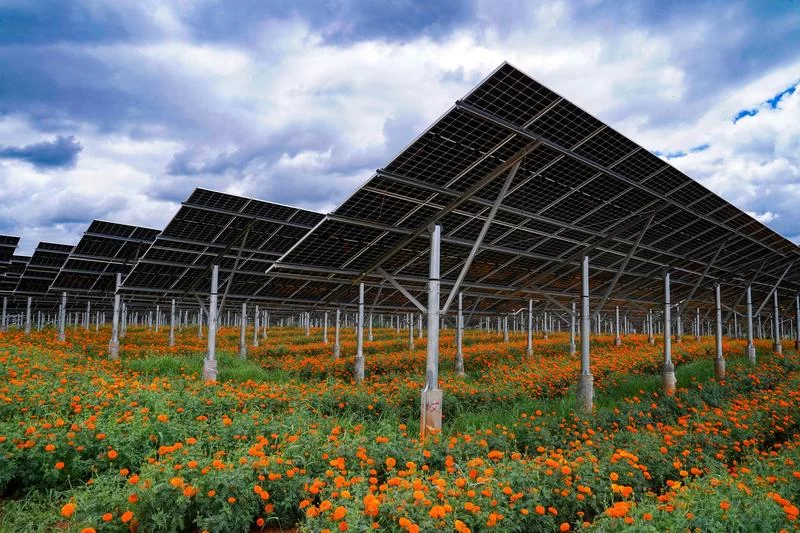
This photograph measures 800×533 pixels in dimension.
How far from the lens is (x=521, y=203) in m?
13.0

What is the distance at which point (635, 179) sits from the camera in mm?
12992

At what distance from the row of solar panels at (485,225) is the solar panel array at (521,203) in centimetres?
4

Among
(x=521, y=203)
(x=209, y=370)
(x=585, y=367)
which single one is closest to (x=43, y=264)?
(x=209, y=370)

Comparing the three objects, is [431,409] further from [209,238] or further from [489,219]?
[209,238]

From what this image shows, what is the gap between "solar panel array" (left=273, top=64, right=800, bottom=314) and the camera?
384 inches

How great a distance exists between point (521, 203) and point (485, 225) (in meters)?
2.84

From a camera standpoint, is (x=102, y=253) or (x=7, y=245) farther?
(x=7, y=245)

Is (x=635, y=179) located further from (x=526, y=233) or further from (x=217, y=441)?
(x=217, y=441)

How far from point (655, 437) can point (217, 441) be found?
743 cm

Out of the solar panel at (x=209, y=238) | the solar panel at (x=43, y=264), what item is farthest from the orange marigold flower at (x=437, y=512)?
the solar panel at (x=43, y=264)

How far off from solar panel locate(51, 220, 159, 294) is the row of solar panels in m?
0.07

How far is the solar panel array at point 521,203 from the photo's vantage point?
32.0ft

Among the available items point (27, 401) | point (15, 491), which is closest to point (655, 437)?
point (15, 491)

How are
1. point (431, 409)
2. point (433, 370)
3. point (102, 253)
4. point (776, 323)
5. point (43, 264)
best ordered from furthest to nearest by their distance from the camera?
point (43, 264) → point (776, 323) → point (102, 253) → point (433, 370) → point (431, 409)
